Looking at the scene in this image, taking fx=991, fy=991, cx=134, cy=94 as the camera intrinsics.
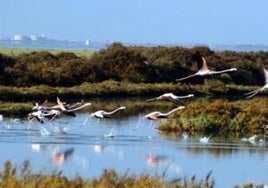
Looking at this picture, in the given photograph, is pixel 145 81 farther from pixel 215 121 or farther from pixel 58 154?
pixel 58 154

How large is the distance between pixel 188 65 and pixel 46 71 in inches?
607

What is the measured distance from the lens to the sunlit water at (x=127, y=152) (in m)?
23.4

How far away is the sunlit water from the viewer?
2339 cm

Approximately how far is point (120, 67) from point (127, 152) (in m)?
38.0

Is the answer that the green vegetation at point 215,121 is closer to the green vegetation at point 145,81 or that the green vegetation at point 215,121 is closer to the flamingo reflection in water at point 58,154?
the green vegetation at point 145,81

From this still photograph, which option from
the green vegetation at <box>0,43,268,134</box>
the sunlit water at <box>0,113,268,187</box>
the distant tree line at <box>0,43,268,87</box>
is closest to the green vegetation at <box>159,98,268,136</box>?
the green vegetation at <box>0,43,268,134</box>

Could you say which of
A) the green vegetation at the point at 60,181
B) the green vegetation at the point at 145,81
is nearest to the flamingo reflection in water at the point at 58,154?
the green vegetation at the point at 145,81

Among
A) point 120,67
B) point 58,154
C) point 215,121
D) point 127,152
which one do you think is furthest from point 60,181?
point 120,67

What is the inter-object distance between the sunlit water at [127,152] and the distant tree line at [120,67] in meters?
20.7

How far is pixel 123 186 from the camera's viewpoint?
14680mm

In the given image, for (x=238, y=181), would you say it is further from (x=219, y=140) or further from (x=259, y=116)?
(x=259, y=116)

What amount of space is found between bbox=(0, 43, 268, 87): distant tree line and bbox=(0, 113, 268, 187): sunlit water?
20.7 metres

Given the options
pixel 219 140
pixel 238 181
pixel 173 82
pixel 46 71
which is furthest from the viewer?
pixel 173 82

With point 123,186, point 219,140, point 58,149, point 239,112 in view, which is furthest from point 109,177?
point 239,112
